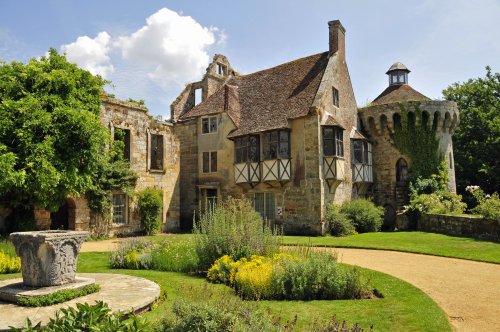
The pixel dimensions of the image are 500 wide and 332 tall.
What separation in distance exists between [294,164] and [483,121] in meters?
18.2

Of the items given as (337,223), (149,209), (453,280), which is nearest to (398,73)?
(337,223)

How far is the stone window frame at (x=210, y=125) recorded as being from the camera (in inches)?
952

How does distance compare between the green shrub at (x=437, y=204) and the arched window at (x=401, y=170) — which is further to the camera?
the arched window at (x=401, y=170)

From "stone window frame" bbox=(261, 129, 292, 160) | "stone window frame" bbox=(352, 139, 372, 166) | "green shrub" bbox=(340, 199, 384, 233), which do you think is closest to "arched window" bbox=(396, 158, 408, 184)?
"stone window frame" bbox=(352, 139, 372, 166)

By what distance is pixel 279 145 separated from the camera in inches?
825

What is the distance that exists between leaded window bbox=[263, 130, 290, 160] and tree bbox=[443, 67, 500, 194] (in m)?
15.9

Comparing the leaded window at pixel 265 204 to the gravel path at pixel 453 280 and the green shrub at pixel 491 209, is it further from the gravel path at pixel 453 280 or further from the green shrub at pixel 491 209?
the green shrub at pixel 491 209

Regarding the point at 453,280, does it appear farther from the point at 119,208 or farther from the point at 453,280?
the point at 119,208

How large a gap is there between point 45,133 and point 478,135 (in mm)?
29744

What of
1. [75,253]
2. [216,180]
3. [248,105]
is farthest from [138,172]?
[75,253]

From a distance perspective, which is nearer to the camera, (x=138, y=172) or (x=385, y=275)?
(x=385, y=275)

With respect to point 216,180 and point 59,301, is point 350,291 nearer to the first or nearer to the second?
point 59,301

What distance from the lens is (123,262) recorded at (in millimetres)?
11039

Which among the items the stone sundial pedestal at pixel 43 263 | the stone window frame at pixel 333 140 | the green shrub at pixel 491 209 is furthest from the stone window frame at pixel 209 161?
the stone sundial pedestal at pixel 43 263
